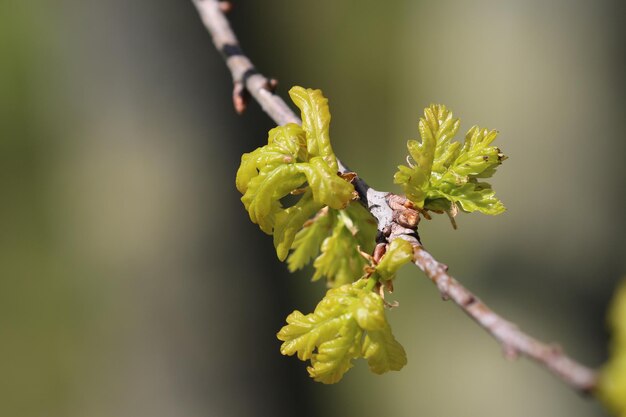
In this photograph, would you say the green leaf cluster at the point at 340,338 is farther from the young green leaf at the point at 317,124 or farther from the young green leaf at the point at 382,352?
the young green leaf at the point at 317,124

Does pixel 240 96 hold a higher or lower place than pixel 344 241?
higher

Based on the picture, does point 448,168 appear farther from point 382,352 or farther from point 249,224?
point 249,224

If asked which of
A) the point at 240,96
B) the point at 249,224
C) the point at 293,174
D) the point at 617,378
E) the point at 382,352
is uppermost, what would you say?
the point at 249,224

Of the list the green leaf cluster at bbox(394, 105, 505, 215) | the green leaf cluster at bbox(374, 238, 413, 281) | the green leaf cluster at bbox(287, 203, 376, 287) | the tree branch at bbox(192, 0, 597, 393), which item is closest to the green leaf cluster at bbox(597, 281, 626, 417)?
the tree branch at bbox(192, 0, 597, 393)

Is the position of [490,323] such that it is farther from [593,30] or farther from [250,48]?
[593,30]

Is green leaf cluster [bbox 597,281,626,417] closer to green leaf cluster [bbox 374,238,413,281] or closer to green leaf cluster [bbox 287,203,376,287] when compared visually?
green leaf cluster [bbox 374,238,413,281]

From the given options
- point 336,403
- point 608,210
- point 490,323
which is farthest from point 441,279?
point 336,403

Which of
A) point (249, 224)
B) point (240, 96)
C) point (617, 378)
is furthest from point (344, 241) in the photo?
point (249, 224)
